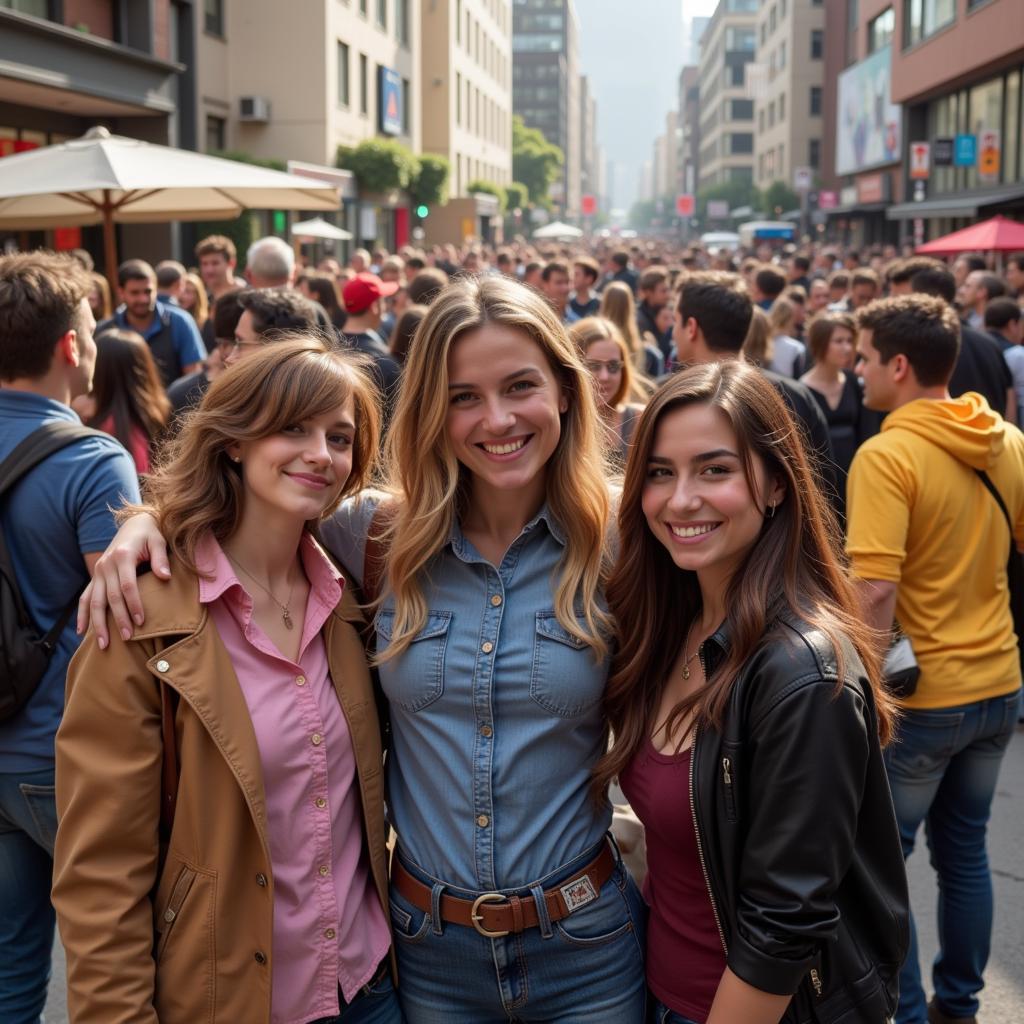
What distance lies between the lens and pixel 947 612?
3.72 meters

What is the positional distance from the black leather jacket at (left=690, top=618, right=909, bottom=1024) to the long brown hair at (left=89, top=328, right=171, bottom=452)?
3766 mm

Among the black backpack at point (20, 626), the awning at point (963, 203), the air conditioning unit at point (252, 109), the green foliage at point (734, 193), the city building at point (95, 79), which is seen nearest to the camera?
the black backpack at point (20, 626)

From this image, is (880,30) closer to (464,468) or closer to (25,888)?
(464,468)

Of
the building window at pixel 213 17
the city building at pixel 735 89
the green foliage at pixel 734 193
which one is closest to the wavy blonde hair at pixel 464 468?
the building window at pixel 213 17

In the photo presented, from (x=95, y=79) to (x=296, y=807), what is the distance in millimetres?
19654

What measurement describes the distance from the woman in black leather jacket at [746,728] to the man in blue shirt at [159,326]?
6.13 metres

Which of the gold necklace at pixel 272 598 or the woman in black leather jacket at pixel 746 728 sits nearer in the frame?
the woman in black leather jacket at pixel 746 728

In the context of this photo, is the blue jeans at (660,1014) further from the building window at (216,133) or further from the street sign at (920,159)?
the street sign at (920,159)

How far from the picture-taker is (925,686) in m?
3.68

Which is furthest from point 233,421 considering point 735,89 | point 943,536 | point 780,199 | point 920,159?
point 735,89

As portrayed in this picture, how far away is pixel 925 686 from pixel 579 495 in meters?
1.62

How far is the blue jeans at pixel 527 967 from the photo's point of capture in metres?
2.43

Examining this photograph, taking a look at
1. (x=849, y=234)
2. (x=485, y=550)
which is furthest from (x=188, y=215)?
(x=849, y=234)

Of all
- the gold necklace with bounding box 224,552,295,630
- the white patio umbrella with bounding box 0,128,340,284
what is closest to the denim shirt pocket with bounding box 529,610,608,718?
the gold necklace with bounding box 224,552,295,630
